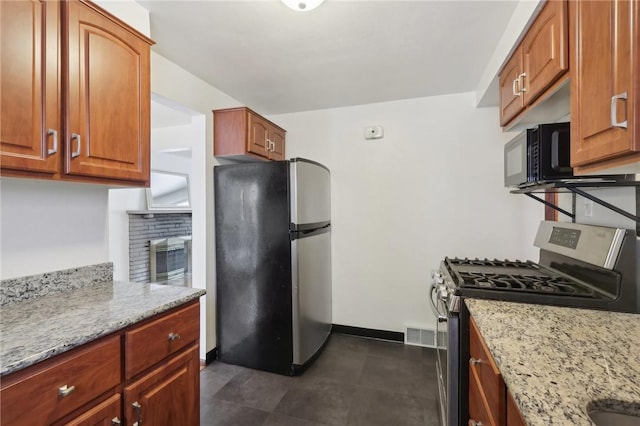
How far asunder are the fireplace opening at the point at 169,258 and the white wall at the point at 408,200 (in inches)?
112

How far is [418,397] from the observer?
6.59 feet

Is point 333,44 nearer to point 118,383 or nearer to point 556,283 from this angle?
point 556,283

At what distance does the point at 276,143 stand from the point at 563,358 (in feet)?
9.19

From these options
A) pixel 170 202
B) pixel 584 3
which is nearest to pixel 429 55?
pixel 584 3

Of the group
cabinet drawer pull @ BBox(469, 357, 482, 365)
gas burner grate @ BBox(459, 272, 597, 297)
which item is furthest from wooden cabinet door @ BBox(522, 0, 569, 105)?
cabinet drawer pull @ BBox(469, 357, 482, 365)

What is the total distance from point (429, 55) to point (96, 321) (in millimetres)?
2483

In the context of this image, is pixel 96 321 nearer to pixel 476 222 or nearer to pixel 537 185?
pixel 537 185

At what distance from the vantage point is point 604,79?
89cm

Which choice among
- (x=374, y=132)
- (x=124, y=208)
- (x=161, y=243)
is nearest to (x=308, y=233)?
(x=374, y=132)

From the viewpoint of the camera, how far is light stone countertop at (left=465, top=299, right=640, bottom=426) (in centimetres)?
61

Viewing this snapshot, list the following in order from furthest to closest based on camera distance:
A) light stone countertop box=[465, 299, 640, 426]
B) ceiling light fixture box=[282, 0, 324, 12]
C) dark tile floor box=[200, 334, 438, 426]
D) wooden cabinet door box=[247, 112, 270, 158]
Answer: wooden cabinet door box=[247, 112, 270, 158]
dark tile floor box=[200, 334, 438, 426]
ceiling light fixture box=[282, 0, 324, 12]
light stone countertop box=[465, 299, 640, 426]

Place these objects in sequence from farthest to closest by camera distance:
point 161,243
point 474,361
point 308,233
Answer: point 161,243, point 308,233, point 474,361

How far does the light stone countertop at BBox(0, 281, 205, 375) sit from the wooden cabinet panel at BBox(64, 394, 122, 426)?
0.80 ft

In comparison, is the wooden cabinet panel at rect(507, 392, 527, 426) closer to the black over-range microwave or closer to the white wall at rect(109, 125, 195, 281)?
the black over-range microwave
